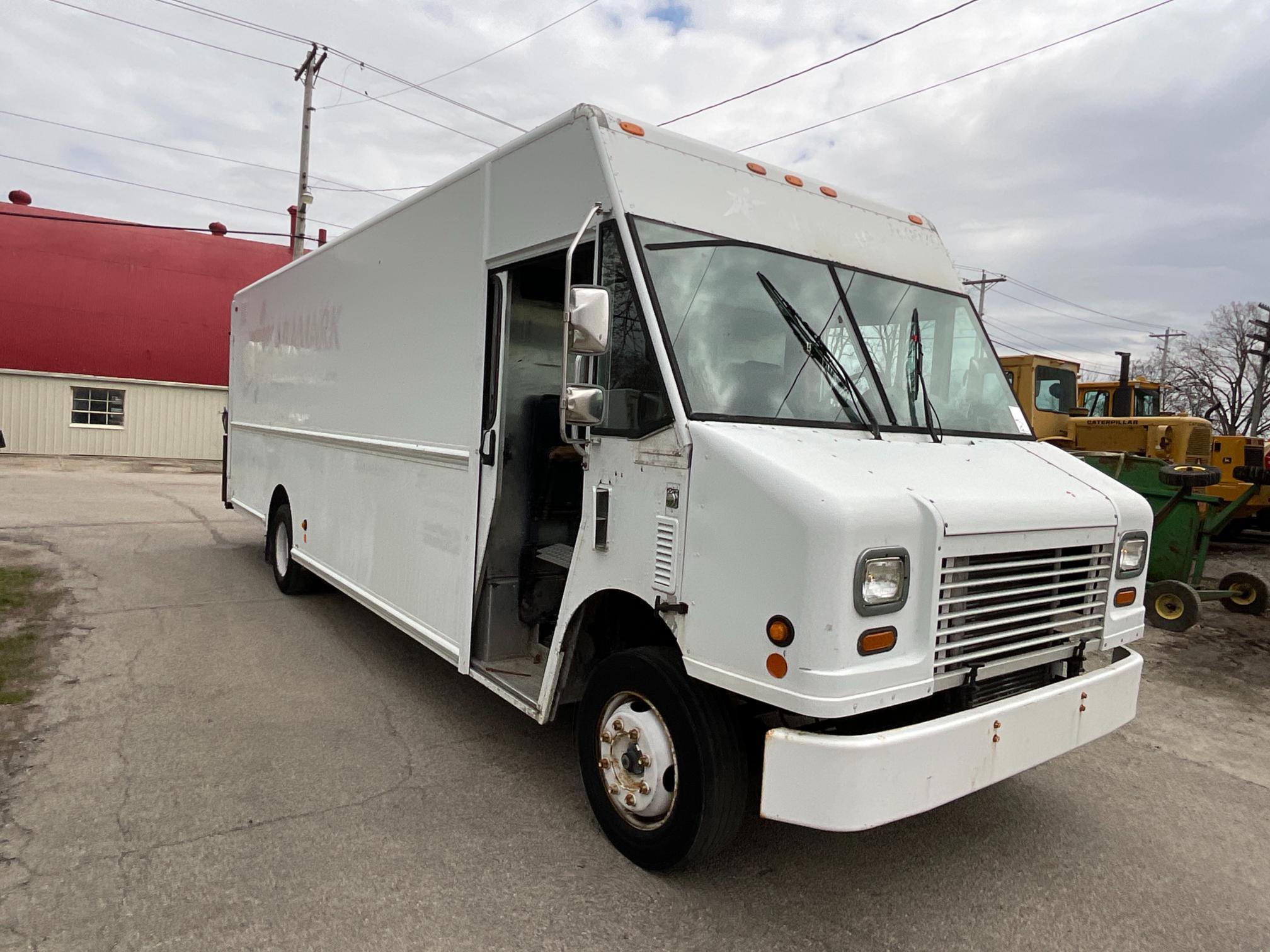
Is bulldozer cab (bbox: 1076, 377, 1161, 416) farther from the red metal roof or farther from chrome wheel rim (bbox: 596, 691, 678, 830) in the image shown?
the red metal roof

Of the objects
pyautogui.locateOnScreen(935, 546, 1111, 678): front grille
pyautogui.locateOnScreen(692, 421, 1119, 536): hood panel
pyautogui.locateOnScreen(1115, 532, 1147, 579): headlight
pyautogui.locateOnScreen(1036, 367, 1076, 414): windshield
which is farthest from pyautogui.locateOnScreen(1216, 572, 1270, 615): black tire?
pyautogui.locateOnScreen(935, 546, 1111, 678): front grille

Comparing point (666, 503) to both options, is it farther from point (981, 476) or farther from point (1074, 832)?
point (1074, 832)

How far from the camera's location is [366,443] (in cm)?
573

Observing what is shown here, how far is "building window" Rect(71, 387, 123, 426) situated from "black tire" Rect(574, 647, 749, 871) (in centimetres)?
2434

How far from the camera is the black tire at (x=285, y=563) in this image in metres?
7.69

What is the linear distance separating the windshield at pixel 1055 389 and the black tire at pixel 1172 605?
4.48 metres

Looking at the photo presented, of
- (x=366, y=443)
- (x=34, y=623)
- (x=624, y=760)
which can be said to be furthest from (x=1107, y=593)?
(x=34, y=623)

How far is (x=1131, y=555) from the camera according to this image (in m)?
3.61

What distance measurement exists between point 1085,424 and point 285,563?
10493mm

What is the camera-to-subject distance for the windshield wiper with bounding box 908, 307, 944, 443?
3.68 m

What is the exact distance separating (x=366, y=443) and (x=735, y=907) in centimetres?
389

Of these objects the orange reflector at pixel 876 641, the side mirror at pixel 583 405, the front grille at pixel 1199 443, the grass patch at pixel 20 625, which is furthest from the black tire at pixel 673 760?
the front grille at pixel 1199 443

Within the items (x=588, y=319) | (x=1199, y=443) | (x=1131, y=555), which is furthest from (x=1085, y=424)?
(x=588, y=319)

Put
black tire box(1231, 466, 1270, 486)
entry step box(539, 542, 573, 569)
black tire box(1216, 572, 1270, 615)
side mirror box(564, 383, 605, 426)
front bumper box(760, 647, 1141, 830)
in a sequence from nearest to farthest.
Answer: front bumper box(760, 647, 1141, 830)
side mirror box(564, 383, 605, 426)
entry step box(539, 542, 573, 569)
black tire box(1216, 572, 1270, 615)
black tire box(1231, 466, 1270, 486)
